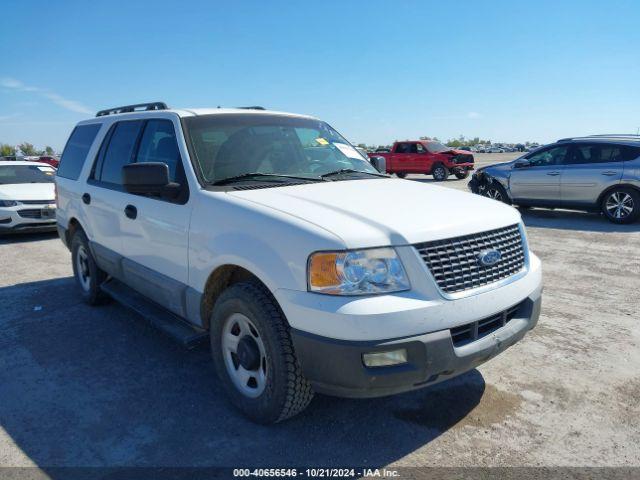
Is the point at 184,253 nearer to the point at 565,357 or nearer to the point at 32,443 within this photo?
the point at 32,443

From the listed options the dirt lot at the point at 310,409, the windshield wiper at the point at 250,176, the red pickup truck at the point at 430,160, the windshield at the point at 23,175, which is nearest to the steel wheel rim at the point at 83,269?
the dirt lot at the point at 310,409

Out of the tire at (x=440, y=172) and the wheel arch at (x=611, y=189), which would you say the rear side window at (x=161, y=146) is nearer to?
the wheel arch at (x=611, y=189)

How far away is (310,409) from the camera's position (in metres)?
3.17

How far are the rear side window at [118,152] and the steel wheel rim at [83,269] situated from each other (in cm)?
97

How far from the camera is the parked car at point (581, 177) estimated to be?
10.0 metres

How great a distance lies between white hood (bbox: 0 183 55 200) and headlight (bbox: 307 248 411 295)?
8.58m

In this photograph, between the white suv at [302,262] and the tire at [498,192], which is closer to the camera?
the white suv at [302,262]

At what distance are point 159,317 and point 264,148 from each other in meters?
1.54

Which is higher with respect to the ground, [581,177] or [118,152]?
[118,152]

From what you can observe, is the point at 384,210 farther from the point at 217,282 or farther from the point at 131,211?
the point at 131,211

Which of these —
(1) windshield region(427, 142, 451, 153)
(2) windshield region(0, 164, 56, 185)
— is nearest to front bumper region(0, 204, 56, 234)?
(2) windshield region(0, 164, 56, 185)

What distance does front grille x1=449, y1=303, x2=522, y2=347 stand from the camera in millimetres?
2615

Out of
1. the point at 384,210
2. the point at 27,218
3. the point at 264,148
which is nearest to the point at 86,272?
the point at 264,148

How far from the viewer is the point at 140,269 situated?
400cm
